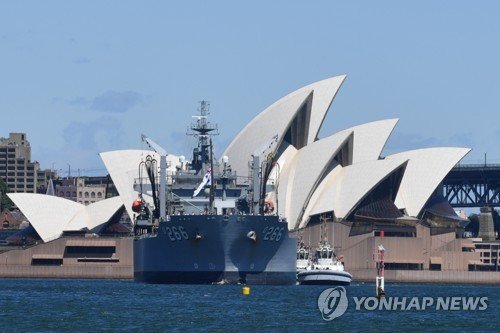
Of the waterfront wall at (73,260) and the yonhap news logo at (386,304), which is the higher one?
the waterfront wall at (73,260)

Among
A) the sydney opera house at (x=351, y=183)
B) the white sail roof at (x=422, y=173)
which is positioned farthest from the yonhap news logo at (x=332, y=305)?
the white sail roof at (x=422, y=173)

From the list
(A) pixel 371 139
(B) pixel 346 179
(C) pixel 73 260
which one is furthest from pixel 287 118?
(C) pixel 73 260

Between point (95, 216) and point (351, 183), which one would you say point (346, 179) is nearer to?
point (351, 183)

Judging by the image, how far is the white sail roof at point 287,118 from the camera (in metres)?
139

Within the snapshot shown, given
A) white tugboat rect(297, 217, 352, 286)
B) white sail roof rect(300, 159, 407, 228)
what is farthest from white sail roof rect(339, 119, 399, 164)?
white tugboat rect(297, 217, 352, 286)

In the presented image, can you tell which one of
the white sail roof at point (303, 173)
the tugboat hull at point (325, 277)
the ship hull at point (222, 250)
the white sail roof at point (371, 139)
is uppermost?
the white sail roof at point (371, 139)

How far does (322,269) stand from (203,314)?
38.9m

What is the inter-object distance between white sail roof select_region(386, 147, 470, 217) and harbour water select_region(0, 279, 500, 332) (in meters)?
44.9

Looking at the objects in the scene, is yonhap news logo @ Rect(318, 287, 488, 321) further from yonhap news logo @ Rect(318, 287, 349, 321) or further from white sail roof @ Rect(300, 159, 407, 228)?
white sail roof @ Rect(300, 159, 407, 228)

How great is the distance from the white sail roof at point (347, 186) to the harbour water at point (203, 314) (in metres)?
38.9

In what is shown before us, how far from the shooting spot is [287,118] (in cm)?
13912

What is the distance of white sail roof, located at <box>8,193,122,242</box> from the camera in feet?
499

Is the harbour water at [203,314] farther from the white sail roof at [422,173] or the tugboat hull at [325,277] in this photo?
the white sail roof at [422,173]

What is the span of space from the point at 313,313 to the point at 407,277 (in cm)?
6087
